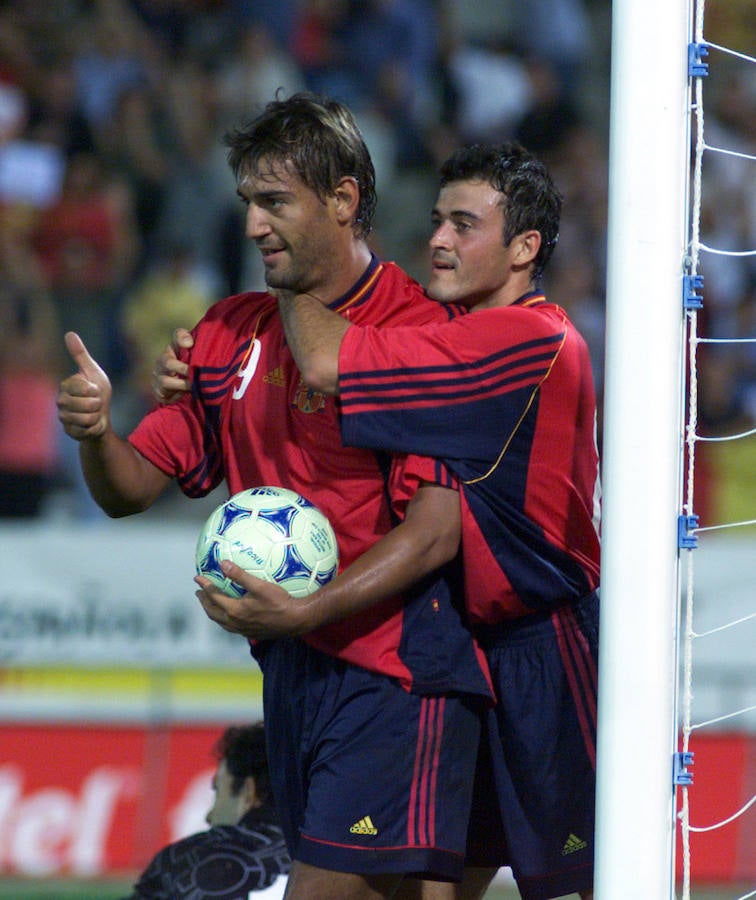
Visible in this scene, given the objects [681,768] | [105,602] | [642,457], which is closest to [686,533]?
[642,457]

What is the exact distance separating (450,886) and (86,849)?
3589 millimetres

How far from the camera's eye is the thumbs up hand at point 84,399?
129 inches

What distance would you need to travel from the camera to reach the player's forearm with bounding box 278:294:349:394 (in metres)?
3.16

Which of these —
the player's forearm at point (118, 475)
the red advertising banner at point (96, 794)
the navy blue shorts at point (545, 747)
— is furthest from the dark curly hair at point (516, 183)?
the red advertising banner at point (96, 794)

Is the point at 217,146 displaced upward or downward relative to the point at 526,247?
upward

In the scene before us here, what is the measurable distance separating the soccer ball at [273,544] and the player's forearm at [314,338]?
10.7 inches

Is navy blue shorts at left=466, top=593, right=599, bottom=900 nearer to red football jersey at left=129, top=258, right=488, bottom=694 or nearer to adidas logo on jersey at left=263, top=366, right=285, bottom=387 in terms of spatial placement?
red football jersey at left=129, top=258, right=488, bottom=694

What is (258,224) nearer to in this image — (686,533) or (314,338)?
(314,338)

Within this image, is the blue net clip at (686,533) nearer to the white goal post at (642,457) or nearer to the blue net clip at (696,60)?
the white goal post at (642,457)

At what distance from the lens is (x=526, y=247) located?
3479mm

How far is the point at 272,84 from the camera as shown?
32.5 ft

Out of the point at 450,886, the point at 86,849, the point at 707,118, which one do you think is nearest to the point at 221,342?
the point at 450,886

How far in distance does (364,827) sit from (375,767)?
0.13 metres

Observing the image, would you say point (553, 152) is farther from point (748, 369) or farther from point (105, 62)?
point (105, 62)
